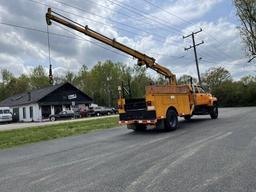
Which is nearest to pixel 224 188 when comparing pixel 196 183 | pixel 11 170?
pixel 196 183

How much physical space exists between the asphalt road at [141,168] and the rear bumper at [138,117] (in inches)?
146

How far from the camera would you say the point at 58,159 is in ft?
31.9

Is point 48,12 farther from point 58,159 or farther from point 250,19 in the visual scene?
point 250,19

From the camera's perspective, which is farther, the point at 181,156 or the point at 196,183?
the point at 181,156

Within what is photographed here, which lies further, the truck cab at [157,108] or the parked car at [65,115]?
the parked car at [65,115]

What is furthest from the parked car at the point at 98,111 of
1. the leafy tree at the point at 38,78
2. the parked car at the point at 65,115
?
the leafy tree at the point at 38,78

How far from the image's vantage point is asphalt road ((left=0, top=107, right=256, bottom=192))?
20.2 ft

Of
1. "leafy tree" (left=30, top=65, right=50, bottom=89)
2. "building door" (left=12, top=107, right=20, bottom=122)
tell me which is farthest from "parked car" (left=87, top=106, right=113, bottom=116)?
"leafy tree" (left=30, top=65, right=50, bottom=89)

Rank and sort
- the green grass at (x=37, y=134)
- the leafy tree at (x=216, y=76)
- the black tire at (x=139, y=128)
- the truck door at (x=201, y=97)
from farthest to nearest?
the leafy tree at (x=216, y=76) < the truck door at (x=201, y=97) < the black tire at (x=139, y=128) < the green grass at (x=37, y=134)

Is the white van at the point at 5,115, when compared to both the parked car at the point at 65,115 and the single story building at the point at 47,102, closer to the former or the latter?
the single story building at the point at 47,102

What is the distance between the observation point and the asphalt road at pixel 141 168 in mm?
6145

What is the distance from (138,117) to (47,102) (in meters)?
36.6

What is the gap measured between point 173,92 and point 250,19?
23364 millimetres

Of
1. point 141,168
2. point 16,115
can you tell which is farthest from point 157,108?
point 16,115
